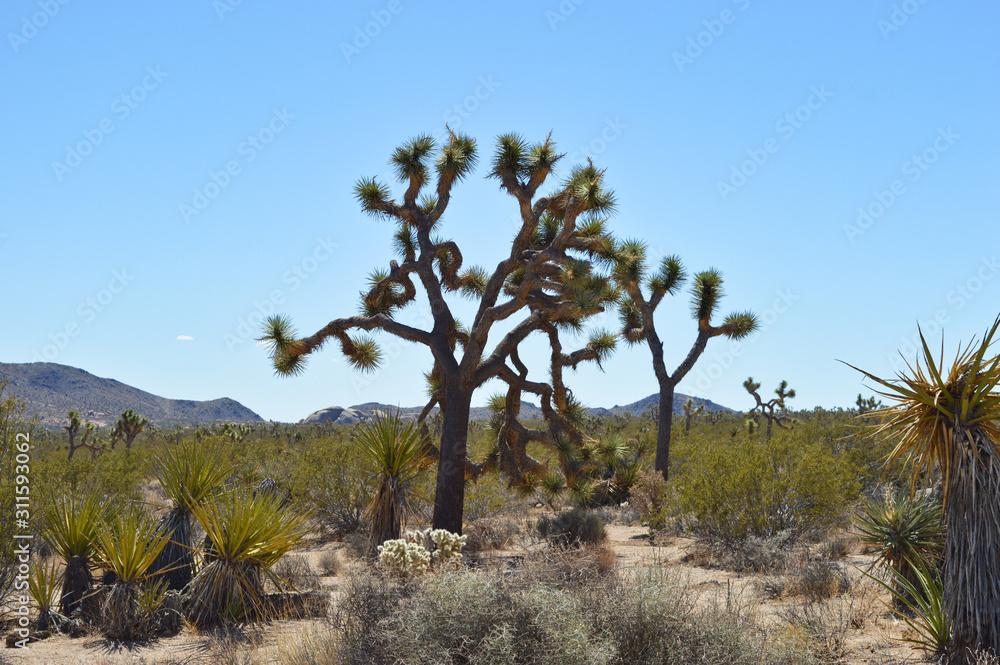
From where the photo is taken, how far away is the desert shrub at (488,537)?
13.1 meters

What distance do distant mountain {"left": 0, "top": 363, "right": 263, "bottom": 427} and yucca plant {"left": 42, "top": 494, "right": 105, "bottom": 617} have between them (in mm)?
97897

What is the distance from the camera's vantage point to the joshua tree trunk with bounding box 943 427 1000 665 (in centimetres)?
540

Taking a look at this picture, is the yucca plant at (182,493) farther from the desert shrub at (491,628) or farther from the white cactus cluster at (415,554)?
the desert shrub at (491,628)

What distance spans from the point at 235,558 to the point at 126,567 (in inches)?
44.5

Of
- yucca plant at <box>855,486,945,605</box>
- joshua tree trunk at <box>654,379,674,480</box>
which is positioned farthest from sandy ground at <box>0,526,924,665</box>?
joshua tree trunk at <box>654,379,674,480</box>

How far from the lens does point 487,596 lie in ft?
16.6

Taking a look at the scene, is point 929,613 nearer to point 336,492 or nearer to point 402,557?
point 402,557

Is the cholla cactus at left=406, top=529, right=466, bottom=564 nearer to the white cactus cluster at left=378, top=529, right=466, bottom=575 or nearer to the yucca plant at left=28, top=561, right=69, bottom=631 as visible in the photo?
the white cactus cluster at left=378, top=529, right=466, bottom=575

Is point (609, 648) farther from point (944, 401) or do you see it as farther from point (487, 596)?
point (944, 401)

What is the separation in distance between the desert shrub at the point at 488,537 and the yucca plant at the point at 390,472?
6.69 ft

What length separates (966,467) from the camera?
5.47 metres

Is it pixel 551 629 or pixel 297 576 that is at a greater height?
pixel 551 629

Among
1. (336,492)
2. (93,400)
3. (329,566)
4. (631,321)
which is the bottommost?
(329,566)

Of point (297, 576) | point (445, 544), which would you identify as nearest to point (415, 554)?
point (445, 544)
